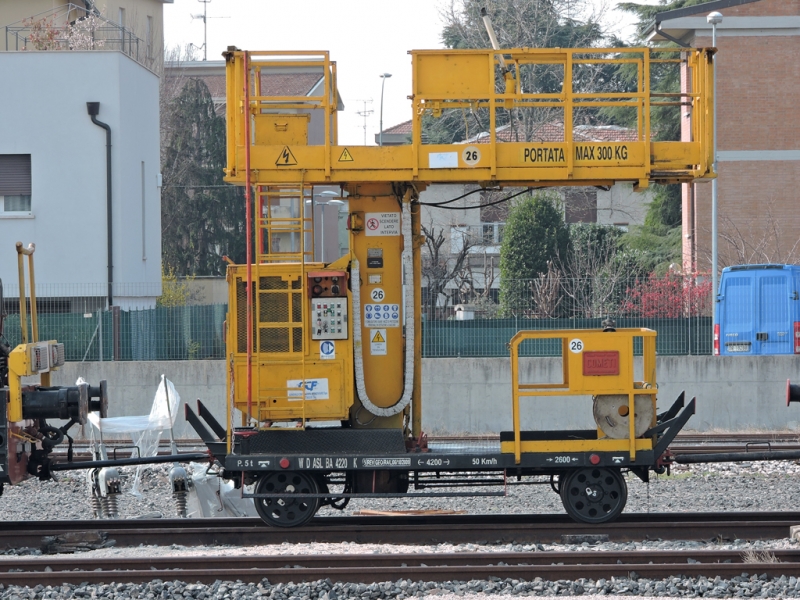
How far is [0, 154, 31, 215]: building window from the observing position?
23.9 metres

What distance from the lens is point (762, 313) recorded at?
21.3m

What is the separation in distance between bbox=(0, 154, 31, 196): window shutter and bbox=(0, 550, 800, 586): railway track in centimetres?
1705

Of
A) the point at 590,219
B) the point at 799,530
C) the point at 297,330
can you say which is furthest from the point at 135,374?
the point at 590,219

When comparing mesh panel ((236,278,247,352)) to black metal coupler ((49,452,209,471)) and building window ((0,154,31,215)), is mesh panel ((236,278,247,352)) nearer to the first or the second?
black metal coupler ((49,452,209,471))

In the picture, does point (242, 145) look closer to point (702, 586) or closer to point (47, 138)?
point (702, 586)

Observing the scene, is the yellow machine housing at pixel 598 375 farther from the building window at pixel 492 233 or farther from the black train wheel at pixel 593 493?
the building window at pixel 492 233

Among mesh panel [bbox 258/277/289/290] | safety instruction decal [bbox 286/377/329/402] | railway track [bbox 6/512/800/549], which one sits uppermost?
mesh panel [bbox 258/277/289/290]

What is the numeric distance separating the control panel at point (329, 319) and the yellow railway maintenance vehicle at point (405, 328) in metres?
0.01

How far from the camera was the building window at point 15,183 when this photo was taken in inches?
940

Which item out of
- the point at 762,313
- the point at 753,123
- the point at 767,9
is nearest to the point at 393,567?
the point at 762,313

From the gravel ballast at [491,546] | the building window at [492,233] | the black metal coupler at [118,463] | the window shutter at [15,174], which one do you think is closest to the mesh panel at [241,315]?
the black metal coupler at [118,463]

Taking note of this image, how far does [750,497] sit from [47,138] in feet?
60.6

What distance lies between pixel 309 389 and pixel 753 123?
27.6m

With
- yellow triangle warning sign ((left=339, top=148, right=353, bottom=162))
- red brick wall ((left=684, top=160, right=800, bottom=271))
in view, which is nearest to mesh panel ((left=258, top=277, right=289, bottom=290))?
yellow triangle warning sign ((left=339, top=148, right=353, bottom=162))
